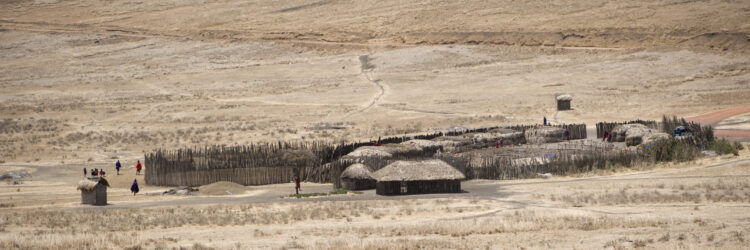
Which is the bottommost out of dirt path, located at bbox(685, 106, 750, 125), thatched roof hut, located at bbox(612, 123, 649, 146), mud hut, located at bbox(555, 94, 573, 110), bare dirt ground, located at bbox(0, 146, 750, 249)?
bare dirt ground, located at bbox(0, 146, 750, 249)

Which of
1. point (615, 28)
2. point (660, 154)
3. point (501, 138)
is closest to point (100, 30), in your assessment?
point (615, 28)

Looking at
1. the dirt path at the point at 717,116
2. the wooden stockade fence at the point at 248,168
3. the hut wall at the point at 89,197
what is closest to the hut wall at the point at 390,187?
the wooden stockade fence at the point at 248,168

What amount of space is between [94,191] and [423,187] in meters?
10.3

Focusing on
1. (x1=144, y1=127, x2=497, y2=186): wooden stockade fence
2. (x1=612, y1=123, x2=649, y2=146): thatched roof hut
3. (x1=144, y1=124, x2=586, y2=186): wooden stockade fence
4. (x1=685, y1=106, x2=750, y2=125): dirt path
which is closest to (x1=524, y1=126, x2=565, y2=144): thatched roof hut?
(x1=612, y1=123, x2=649, y2=146): thatched roof hut

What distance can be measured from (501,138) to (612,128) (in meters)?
6.51

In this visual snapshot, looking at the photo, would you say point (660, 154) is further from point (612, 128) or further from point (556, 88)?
point (556, 88)

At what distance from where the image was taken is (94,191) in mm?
29047

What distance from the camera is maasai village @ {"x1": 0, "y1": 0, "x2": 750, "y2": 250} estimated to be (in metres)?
23.6

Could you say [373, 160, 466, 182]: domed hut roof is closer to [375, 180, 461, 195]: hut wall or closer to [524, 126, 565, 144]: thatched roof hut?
[375, 180, 461, 195]: hut wall

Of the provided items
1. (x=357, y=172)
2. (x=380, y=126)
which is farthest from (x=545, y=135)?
(x=357, y=172)

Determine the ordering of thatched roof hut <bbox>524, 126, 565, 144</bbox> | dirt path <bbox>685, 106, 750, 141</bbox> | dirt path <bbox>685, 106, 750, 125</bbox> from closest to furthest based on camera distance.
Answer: dirt path <bbox>685, 106, 750, 141</bbox> → thatched roof hut <bbox>524, 126, 565, 144</bbox> → dirt path <bbox>685, 106, 750, 125</bbox>

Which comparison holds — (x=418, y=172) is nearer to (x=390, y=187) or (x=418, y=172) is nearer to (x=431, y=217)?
(x=390, y=187)

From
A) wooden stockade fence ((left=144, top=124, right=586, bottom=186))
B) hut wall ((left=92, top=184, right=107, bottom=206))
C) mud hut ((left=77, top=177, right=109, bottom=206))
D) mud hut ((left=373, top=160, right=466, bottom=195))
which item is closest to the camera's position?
mud hut ((left=77, top=177, right=109, bottom=206))

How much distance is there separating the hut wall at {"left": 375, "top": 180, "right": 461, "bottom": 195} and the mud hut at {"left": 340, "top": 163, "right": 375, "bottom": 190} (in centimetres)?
170
